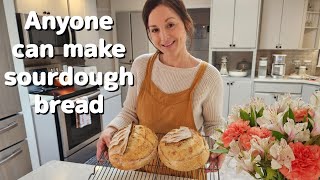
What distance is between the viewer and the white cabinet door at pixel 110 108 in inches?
112

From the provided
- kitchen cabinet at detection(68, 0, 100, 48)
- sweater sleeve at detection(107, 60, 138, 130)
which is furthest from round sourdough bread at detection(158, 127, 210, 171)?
kitchen cabinet at detection(68, 0, 100, 48)

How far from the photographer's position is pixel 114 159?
65 cm

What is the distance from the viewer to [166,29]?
87cm

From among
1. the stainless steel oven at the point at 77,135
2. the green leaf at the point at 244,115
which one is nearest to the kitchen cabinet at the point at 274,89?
the stainless steel oven at the point at 77,135

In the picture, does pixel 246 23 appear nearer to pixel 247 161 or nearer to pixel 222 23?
pixel 222 23

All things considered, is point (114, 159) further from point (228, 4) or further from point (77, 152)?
point (228, 4)

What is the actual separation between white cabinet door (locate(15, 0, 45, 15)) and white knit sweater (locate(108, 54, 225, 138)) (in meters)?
1.73

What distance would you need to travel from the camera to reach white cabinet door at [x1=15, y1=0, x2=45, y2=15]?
2074 millimetres

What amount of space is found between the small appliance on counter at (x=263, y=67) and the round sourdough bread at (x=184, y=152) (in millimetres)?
2783

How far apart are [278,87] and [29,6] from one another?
3.00m

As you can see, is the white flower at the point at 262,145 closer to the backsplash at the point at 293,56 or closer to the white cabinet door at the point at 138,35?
the backsplash at the point at 293,56

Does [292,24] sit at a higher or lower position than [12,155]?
higher

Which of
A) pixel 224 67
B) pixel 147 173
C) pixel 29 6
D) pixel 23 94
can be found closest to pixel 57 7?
pixel 29 6

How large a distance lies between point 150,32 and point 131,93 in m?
0.28
